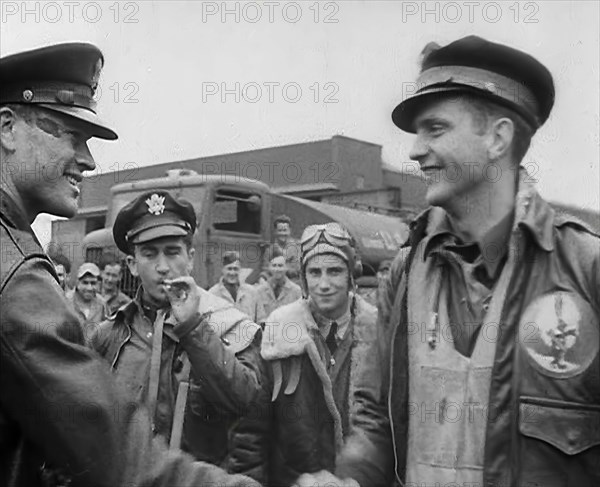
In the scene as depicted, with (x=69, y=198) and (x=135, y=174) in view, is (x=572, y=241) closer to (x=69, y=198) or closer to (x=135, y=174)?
(x=69, y=198)

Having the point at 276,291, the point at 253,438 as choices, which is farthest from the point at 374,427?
the point at 276,291

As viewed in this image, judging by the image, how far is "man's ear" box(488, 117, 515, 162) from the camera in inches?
114

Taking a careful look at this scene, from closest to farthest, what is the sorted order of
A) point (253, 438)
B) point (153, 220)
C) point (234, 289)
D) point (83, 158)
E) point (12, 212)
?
point (12, 212) < point (83, 158) < point (253, 438) < point (153, 220) < point (234, 289)

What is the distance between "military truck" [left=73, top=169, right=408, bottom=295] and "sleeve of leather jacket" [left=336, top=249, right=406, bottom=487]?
15.5 feet

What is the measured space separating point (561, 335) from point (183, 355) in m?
1.74

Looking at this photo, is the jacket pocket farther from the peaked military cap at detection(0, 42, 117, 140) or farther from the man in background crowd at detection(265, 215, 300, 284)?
the man in background crowd at detection(265, 215, 300, 284)

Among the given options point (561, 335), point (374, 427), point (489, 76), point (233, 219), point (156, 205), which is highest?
point (233, 219)

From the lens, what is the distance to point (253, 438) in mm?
3996

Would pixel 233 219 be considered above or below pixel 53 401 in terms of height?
above

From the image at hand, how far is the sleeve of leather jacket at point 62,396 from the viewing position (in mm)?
2057

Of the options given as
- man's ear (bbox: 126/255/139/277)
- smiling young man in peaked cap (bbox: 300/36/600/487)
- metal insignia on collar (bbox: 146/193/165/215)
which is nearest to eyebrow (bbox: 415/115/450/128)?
smiling young man in peaked cap (bbox: 300/36/600/487)

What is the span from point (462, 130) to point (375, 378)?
84 centimetres

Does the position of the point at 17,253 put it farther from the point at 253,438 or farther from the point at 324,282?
the point at 324,282

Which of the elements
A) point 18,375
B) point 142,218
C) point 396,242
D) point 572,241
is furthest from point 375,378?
point 396,242
